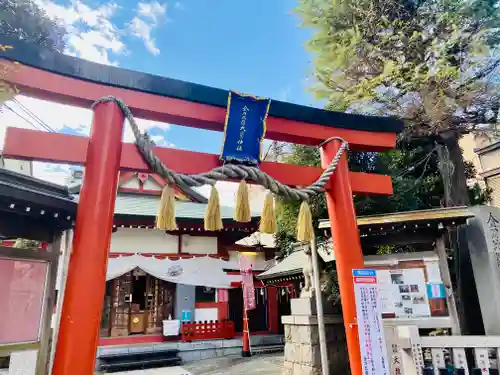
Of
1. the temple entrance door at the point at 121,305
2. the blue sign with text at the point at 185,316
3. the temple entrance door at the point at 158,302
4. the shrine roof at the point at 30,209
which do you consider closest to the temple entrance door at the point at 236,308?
the blue sign with text at the point at 185,316

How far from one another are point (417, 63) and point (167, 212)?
6585mm

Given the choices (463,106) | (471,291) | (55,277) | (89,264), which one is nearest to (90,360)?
(89,264)

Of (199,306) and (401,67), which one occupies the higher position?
(401,67)

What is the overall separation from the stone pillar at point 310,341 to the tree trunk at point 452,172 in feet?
12.2

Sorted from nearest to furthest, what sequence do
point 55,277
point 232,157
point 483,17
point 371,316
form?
point 371,316
point 232,157
point 55,277
point 483,17

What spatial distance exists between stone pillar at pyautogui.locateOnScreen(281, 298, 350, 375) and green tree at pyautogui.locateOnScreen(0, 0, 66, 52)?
6874 millimetres

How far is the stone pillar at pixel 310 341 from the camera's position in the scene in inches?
258

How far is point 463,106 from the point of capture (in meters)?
7.30

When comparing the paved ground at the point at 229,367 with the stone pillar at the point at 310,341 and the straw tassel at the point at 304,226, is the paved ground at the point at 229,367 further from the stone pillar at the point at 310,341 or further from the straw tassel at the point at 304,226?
the straw tassel at the point at 304,226

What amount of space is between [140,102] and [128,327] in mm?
9878

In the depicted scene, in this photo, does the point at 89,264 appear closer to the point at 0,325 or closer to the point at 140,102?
the point at 140,102

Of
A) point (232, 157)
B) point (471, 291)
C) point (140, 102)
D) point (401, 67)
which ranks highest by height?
point (401, 67)

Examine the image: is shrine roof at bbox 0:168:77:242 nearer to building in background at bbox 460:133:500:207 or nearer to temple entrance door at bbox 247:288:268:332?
temple entrance door at bbox 247:288:268:332

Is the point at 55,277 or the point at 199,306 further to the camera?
the point at 199,306
